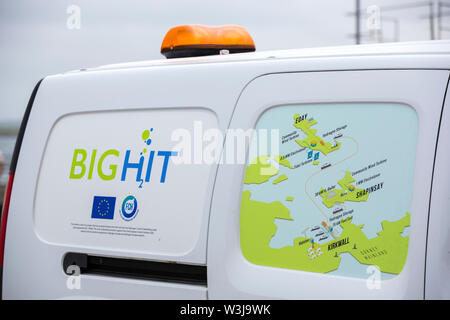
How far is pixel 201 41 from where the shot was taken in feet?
9.49

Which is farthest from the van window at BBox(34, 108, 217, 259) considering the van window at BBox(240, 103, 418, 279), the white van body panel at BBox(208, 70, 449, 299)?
the van window at BBox(240, 103, 418, 279)

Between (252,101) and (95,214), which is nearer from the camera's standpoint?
(252,101)

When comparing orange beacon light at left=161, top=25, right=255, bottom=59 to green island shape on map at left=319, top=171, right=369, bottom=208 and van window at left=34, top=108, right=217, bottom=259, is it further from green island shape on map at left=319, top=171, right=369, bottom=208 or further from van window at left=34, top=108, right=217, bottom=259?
green island shape on map at left=319, top=171, right=369, bottom=208

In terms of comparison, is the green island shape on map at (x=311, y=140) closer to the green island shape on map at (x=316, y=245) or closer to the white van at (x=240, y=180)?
the white van at (x=240, y=180)

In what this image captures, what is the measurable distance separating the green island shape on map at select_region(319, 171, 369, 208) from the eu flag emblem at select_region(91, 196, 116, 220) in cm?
80

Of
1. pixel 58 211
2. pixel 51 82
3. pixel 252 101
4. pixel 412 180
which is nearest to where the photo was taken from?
pixel 412 180

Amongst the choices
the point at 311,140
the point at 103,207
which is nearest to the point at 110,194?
the point at 103,207

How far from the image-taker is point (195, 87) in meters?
2.37

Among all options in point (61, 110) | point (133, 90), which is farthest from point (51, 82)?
point (133, 90)

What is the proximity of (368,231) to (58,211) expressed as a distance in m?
1.22

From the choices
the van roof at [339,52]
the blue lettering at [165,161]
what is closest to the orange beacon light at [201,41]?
the van roof at [339,52]

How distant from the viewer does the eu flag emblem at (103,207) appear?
243 centimetres

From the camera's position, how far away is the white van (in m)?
1.94
